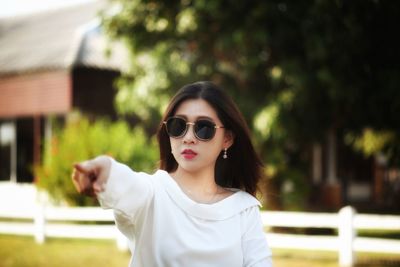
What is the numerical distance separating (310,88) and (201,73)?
2.38 m

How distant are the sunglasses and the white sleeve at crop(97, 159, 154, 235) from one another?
27 centimetres

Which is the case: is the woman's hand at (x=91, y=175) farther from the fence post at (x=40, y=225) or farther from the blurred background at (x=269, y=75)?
the fence post at (x=40, y=225)

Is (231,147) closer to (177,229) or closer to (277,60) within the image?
(177,229)

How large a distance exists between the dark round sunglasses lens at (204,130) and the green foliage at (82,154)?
11.1 m

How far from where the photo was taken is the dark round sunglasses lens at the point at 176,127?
272cm

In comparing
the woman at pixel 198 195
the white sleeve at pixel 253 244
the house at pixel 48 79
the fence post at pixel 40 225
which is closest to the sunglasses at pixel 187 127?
the woman at pixel 198 195

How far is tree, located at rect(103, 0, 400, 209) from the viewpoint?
34.9ft

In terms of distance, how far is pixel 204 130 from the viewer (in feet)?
9.02

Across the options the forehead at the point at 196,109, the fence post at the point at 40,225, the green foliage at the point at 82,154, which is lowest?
the forehead at the point at 196,109

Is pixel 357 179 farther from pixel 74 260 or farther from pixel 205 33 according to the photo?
pixel 74 260

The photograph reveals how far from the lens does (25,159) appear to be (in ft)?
80.2

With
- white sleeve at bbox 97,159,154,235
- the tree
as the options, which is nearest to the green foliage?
the tree

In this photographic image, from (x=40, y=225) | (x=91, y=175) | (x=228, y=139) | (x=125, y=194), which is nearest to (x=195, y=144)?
(x=228, y=139)

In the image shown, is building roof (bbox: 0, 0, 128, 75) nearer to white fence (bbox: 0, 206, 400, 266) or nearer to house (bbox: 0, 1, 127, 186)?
house (bbox: 0, 1, 127, 186)
